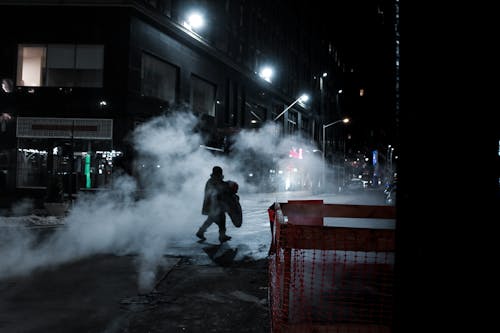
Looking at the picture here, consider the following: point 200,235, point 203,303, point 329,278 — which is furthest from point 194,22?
point 203,303

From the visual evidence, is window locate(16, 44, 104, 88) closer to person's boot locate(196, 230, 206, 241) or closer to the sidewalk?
person's boot locate(196, 230, 206, 241)

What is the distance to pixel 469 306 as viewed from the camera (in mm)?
1655

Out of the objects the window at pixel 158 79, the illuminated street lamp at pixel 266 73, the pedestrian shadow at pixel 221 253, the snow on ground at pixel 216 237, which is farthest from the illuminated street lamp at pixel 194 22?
the pedestrian shadow at pixel 221 253

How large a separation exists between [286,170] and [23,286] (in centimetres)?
3570

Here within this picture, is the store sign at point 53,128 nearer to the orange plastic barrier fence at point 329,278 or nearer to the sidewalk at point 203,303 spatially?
the sidewalk at point 203,303

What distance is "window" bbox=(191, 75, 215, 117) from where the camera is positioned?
25.3 metres

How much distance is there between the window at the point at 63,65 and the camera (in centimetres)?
1994

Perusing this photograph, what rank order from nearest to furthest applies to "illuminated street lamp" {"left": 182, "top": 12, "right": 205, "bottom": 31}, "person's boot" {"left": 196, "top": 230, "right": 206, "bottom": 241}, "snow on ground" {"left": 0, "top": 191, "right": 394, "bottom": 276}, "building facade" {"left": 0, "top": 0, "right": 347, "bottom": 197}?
"snow on ground" {"left": 0, "top": 191, "right": 394, "bottom": 276} < "person's boot" {"left": 196, "top": 230, "right": 206, "bottom": 241} < "building facade" {"left": 0, "top": 0, "right": 347, "bottom": 197} < "illuminated street lamp" {"left": 182, "top": 12, "right": 205, "bottom": 31}

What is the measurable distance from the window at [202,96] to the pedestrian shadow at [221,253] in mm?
17013

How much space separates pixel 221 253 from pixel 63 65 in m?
15.8

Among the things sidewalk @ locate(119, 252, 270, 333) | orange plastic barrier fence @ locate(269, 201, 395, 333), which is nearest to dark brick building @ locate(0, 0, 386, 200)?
sidewalk @ locate(119, 252, 270, 333)

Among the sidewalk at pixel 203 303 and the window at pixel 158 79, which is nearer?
the sidewalk at pixel 203 303

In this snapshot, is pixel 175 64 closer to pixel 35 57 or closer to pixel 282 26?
pixel 35 57

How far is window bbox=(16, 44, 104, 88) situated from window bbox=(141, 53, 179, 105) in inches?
83.3
